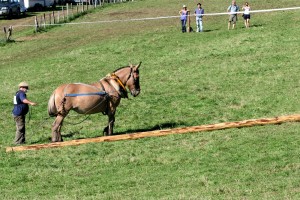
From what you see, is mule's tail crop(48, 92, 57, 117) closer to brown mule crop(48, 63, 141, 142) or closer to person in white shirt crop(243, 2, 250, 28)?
brown mule crop(48, 63, 141, 142)

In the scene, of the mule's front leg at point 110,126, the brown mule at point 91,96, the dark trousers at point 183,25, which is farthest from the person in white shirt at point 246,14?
the mule's front leg at point 110,126

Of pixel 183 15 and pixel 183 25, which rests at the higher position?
pixel 183 15

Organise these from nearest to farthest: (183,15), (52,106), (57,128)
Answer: (52,106) → (57,128) → (183,15)

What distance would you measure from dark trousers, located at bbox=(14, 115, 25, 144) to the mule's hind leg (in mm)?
1019

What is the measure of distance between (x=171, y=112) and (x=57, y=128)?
5.39 meters

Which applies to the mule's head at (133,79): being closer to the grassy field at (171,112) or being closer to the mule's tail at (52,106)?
the grassy field at (171,112)

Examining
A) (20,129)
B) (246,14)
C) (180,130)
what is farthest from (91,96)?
(246,14)

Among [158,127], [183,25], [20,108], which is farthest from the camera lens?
[183,25]

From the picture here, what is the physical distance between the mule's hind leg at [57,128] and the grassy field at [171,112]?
2.43ft

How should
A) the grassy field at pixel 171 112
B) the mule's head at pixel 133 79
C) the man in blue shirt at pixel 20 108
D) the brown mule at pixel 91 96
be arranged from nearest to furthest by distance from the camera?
the grassy field at pixel 171 112, the brown mule at pixel 91 96, the man in blue shirt at pixel 20 108, the mule's head at pixel 133 79

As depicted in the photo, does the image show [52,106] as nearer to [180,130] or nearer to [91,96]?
[91,96]

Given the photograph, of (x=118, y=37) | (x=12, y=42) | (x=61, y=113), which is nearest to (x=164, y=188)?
(x=61, y=113)

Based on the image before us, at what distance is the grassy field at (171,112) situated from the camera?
1383 cm

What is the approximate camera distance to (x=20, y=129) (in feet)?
60.7
